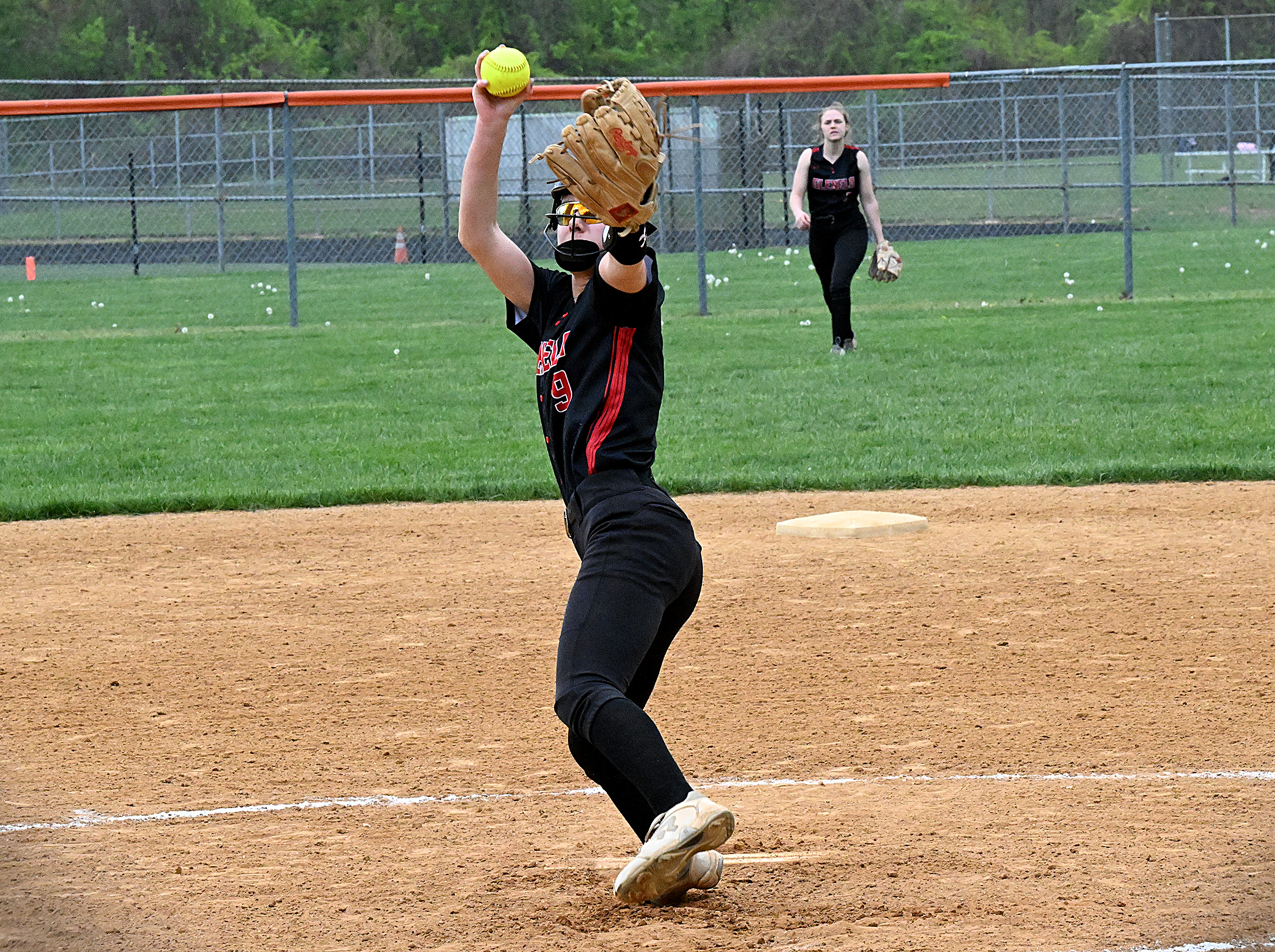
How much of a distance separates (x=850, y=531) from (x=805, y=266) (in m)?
16.3

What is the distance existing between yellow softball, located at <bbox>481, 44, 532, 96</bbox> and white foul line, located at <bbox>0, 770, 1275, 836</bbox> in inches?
72.3

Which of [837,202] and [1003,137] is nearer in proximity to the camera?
[837,202]

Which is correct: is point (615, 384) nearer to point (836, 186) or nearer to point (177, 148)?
point (836, 186)

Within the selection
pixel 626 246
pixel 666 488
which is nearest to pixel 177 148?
pixel 666 488

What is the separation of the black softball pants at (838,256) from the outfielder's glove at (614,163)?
368 inches

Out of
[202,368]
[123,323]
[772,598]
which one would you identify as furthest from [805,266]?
[772,598]

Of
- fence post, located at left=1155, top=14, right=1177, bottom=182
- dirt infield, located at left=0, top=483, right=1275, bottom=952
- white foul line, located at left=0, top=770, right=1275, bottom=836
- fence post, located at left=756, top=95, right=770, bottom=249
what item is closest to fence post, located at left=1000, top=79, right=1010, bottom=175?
fence post, located at left=1155, top=14, right=1177, bottom=182

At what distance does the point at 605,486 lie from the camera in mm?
3438

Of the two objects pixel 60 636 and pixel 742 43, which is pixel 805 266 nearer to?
pixel 60 636

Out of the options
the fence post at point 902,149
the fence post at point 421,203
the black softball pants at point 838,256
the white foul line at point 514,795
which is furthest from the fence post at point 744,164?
the white foul line at point 514,795

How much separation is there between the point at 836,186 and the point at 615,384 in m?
9.56

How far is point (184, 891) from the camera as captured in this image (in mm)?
3562

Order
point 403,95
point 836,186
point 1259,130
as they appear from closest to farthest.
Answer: point 836,186 < point 403,95 < point 1259,130

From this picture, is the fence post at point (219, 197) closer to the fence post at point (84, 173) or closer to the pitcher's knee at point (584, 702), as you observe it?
the fence post at point (84, 173)
